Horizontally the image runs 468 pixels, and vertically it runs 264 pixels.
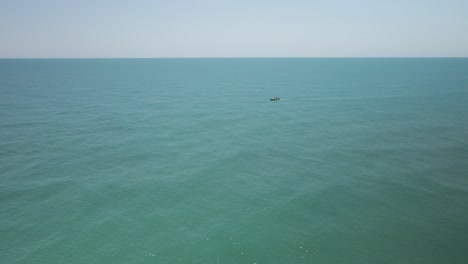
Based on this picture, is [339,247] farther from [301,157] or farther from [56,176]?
[56,176]

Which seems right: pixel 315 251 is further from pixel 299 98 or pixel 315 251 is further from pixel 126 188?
pixel 299 98

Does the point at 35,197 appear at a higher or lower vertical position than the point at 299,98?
lower

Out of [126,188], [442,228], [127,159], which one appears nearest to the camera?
[442,228]

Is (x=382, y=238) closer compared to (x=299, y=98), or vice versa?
(x=382, y=238)

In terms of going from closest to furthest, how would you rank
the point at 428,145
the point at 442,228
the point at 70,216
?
the point at 442,228 → the point at 70,216 → the point at 428,145

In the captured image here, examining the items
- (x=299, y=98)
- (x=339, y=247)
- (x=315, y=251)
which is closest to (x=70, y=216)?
(x=315, y=251)

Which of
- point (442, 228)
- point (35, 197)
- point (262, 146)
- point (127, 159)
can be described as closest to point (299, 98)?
point (262, 146)
